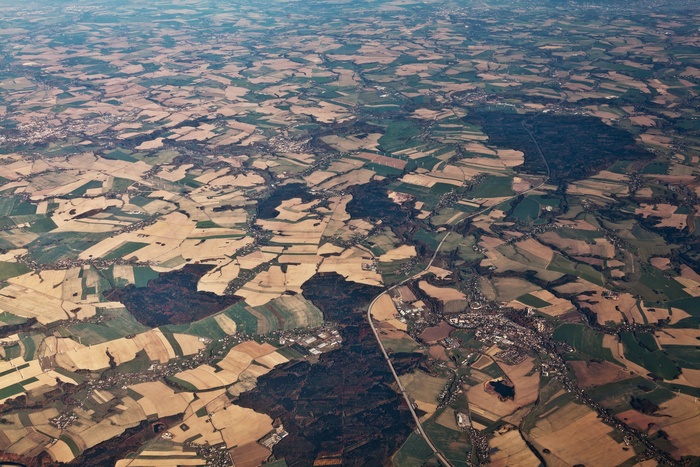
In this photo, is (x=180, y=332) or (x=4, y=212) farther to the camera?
(x=4, y=212)

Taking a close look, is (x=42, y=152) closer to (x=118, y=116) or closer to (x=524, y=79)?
(x=118, y=116)

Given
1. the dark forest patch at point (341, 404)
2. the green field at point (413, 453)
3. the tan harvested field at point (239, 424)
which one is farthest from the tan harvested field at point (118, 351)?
the green field at point (413, 453)

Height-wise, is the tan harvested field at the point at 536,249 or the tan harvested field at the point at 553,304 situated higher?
the tan harvested field at the point at 536,249

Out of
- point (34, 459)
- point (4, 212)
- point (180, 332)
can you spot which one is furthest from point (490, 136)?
point (34, 459)

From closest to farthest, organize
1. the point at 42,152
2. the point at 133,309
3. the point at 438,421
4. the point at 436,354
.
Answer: the point at 438,421 < the point at 436,354 < the point at 133,309 < the point at 42,152

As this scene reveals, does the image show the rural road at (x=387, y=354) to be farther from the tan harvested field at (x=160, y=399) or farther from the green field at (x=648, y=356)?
the green field at (x=648, y=356)

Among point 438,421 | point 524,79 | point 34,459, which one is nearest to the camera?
point 34,459

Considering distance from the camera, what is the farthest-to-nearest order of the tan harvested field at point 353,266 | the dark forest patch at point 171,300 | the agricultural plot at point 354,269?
the tan harvested field at point 353,266
the dark forest patch at point 171,300
the agricultural plot at point 354,269
